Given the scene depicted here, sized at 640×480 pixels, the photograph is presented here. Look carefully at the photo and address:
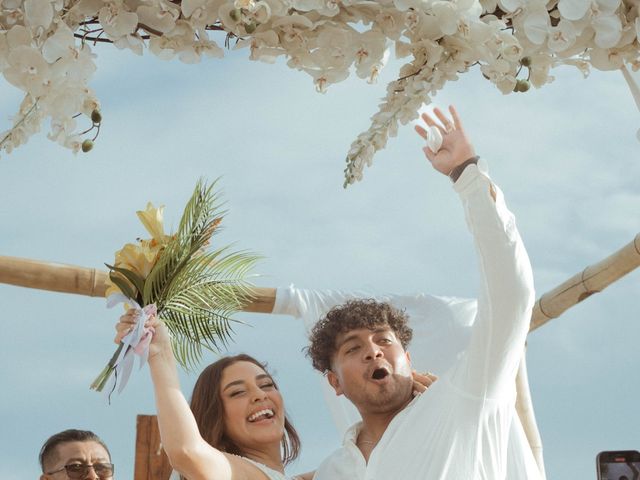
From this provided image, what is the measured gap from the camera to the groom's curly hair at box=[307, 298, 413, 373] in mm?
3447

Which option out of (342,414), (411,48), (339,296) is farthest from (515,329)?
(339,296)

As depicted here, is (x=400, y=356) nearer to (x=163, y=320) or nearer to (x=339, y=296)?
(x=163, y=320)

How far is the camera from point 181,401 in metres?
2.86

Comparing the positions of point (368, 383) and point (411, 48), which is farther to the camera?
point (368, 383)

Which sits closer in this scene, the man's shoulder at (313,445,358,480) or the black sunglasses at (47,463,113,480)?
the man's shoulder at (313,445,358,480)

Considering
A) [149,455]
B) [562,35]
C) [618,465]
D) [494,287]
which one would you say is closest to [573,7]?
[562,35]

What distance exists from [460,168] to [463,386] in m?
0.59

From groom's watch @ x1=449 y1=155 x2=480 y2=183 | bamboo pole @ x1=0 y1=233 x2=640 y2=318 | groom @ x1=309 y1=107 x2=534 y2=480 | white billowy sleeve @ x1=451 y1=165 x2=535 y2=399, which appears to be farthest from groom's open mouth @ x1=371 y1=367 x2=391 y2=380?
bamboo pole @ x1=0 y1=233 x2=640 y2=318

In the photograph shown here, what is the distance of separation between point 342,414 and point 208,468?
2326 millimetres

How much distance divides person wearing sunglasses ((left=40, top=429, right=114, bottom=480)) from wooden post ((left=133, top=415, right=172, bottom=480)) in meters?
0.13

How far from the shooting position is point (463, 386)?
2871 mm

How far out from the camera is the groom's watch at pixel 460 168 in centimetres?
272

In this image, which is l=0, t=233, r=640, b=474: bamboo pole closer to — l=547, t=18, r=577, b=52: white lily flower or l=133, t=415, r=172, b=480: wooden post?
l=133, t=415, r=172, b=480: wooden post

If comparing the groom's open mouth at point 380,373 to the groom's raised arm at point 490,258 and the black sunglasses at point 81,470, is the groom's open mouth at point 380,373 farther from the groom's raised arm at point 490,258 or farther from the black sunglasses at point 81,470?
the black sunglasses at point 81,470
